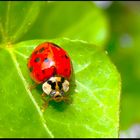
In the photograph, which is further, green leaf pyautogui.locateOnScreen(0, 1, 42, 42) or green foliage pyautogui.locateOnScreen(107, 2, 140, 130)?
green foliage pyautogui.locateOnScreen(107, 2, 140, 130)

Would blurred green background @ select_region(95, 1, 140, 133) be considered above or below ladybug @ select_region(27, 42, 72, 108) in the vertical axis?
below

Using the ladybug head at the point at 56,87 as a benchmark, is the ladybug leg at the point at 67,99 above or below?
above

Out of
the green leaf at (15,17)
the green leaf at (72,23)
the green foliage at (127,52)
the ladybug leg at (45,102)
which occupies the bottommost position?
the green foliage at (127,52)

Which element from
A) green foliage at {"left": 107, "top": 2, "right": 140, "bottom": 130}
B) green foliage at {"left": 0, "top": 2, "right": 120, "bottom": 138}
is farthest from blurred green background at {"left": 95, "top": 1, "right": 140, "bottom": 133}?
green foliage at {"left": 0, "top": 2, "right": 120, "bottom": 138}

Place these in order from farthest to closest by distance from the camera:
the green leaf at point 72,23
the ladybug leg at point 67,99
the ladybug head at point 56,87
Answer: the green leaf at point 72,23, the ladybug head at point 56,87, the ladybug leg at point 67,99

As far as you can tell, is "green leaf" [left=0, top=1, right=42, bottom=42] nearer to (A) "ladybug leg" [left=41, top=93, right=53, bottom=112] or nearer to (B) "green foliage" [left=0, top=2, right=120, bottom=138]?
(B) "green foliage" [left=0, top=2, right=120, bottom=138]

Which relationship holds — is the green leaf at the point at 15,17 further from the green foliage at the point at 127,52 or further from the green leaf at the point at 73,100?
the green foliage at the point at 127,52

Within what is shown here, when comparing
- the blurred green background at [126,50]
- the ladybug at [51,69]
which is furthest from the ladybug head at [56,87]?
the blurred green background at [126,50]

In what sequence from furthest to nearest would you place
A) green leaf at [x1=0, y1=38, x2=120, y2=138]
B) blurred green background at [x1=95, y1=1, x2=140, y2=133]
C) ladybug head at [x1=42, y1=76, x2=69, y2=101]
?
blurred green background at [x1=95, y1=1, x2=140, y2=133], ladybug head at [x1=42, y1=76, x2=69, y2=101], green leaf at [x1=0, y1=38, x2=120, y2=138]

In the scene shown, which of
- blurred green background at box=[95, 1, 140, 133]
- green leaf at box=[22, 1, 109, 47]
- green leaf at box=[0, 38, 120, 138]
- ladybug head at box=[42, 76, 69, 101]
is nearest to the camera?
green leaf at box=[0, 38, 120, 138]
